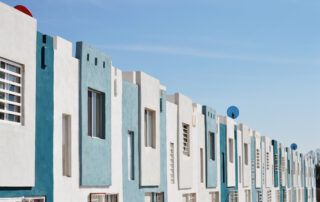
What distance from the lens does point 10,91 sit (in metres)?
14.5

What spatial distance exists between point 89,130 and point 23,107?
15.0 ft

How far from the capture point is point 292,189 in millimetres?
65688

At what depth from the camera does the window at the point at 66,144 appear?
1736 cm

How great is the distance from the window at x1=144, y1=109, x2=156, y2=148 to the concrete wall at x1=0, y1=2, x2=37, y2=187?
31.1 feet

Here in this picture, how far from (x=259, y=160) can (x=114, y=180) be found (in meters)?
27.8

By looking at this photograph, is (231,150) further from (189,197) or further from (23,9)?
(23,9)

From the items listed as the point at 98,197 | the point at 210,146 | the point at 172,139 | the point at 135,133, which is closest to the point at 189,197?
the point at 172,139

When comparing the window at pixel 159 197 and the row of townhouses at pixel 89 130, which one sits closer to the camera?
the row of townhouses at pixel 89 130

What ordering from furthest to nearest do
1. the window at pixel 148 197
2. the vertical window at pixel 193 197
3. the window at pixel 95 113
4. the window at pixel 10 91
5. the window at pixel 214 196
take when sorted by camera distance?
the window at pixel 214 196
the vertical window at pixel 193 197
the window at pixel 148 197
the window at pixel 95 113
the window at pixel 10 91

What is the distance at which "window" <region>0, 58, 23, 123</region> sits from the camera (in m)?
14.2

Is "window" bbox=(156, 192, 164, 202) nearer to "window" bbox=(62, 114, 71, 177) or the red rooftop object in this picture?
"window" bbox=(62, 114, 71, 177)

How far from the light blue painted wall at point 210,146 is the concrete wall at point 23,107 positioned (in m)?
18.4

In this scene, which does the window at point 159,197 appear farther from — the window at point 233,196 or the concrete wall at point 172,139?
the window at point 233,196

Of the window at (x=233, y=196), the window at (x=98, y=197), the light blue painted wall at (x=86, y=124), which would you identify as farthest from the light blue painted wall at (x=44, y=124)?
the window at (x=233, y=196)
